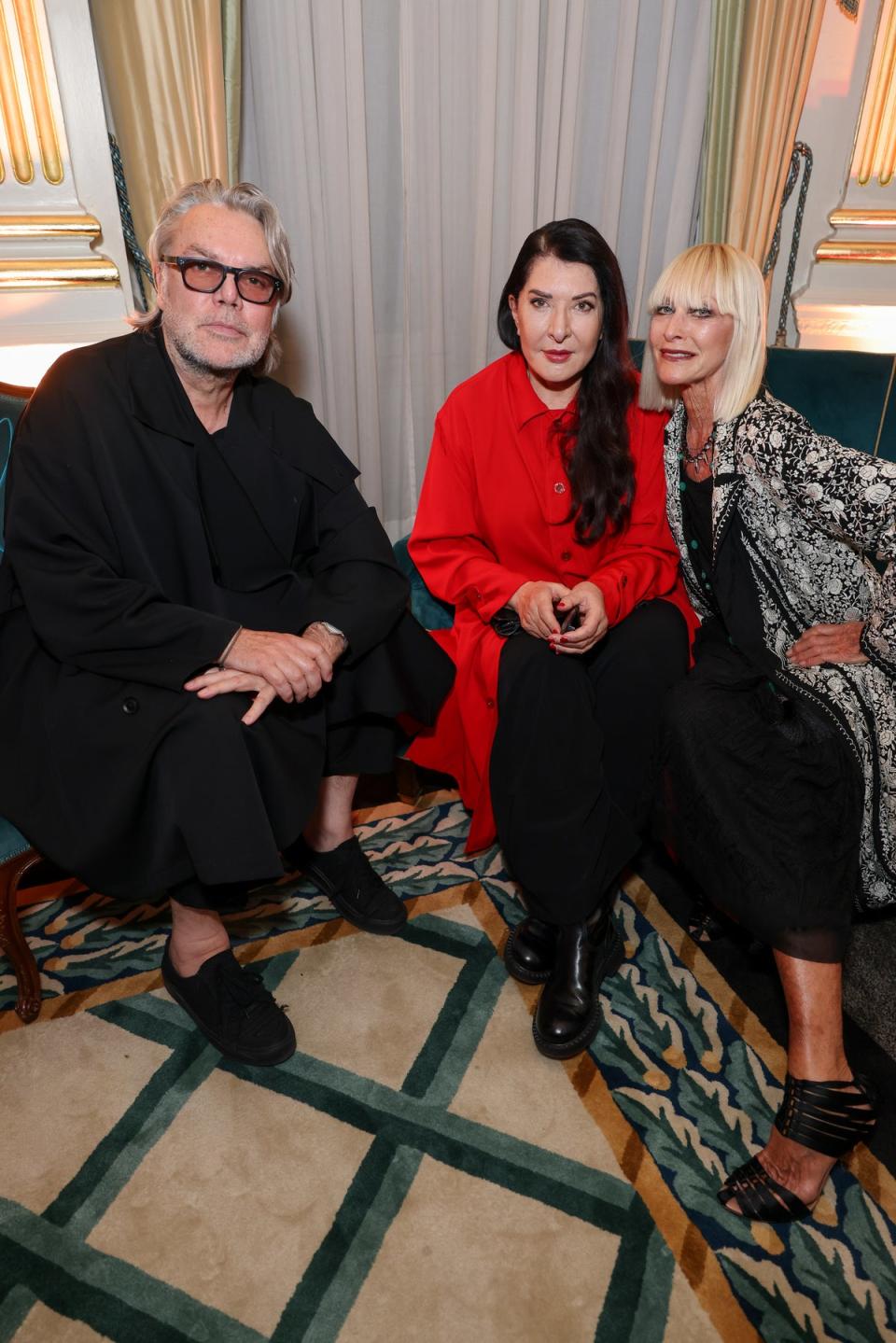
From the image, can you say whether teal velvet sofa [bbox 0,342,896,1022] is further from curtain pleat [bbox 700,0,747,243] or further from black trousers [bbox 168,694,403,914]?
curtain pleat [bbox 700,0,747,243]

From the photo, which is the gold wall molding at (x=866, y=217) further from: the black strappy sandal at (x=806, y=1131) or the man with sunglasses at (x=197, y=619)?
the black strappy sandal at (x=806, y=1131)

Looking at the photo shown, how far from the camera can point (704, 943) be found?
1.88m

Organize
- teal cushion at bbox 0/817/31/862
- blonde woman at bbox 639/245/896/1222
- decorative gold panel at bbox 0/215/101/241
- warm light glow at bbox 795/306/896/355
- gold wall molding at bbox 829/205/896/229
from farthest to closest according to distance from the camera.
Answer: warm light glow at bbox 795/306/896/355, gold wall molding at bbox 829/205/896/229, decorative gold panel at bbox 0/215/101/241, teal cushion at bbox 0/817/31/862, blonde woman at bbox 639/245/896/1222

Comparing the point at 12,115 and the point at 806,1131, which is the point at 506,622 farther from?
the point at 12,115

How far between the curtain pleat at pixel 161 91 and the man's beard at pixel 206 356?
2.46 ft

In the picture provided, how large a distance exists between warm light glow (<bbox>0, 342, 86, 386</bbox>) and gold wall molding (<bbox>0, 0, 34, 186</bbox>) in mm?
386

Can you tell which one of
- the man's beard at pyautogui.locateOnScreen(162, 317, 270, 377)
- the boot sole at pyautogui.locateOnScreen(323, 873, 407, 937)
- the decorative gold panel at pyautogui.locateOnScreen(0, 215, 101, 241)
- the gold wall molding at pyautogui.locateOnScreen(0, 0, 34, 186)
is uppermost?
the gold wall molding at pyautogui.locateOnScreen(0, 0, 34, 186)

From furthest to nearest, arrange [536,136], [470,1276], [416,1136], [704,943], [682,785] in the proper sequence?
[536,136] < [704,943] < [682,785] < [416,1136] < [470,1276]

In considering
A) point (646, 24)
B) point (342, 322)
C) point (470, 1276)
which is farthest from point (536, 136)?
point (470, 1276)

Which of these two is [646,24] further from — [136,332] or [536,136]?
[136,332]

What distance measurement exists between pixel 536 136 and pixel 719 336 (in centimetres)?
136

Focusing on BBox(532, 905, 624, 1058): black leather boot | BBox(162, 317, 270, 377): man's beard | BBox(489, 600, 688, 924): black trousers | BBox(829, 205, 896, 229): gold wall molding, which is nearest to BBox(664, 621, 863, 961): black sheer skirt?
BBox(489, 600, 688, 924): black trousers

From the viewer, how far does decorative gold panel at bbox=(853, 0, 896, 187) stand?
8.72 feet

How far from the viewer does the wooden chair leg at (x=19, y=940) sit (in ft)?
5.23
